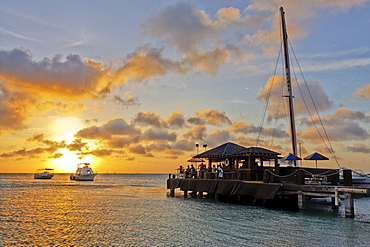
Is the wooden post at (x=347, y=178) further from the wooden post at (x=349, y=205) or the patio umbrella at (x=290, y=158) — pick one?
the patio umbrella at (x=290, y=158)

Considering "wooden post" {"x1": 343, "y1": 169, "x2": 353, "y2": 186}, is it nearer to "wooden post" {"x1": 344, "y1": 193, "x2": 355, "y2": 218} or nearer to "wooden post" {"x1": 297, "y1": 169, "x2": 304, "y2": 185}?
"wooden post" {"x1": 344, "y1": 193, "x2": 355, "y2": 218}

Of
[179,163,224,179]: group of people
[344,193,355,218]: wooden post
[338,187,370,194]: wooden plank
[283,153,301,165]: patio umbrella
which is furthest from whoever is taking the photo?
[179,163,224,179]: group of people

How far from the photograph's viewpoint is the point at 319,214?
25391 mm

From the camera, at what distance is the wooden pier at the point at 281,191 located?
2275cm

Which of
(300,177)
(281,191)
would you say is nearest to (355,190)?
(300,177)

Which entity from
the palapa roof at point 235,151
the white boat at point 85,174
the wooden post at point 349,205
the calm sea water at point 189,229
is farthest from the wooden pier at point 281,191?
the white boat at point 85,174

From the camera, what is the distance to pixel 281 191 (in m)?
26.8

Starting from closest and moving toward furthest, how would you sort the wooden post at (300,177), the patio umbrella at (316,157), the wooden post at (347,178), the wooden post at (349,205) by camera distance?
the wooden post at (349,205) < the wooden post at (347,178) < the wooden post at (300,177) < the patio umbrella at (316,157)

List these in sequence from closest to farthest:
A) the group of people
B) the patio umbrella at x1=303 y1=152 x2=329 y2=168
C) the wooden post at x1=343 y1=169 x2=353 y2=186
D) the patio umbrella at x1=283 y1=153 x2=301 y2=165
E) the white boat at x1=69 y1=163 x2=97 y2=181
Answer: the wooden post at x1=343 y1=169 x2=353 y2=186, the patio umbrella at x1=303 y1=152 x2=329 y2=168, the patio umbrella at x1=283 y1=153 x2=301 y2=165, the group of people, the white boat at x1=69 y1=163 x2=97 y2=181

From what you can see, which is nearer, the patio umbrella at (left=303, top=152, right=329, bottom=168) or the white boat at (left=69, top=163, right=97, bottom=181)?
the patio umbrella at (left=303, top=152, right=329, bottom=168)

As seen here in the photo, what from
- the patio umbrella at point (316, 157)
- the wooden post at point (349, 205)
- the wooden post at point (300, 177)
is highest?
the patio umbrella at point (316, 157)

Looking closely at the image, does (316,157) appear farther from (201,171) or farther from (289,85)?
(201,171)

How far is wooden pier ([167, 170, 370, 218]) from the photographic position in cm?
2275

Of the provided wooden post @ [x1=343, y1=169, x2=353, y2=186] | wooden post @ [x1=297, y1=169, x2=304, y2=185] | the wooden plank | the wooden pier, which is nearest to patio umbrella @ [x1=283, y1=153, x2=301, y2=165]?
the wooden pier
